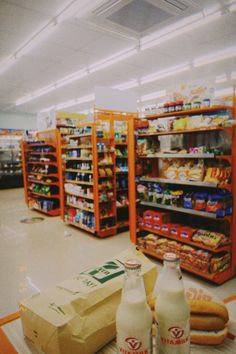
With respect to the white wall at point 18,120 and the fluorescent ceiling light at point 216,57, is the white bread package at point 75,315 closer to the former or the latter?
the fluorescent ceiling light at point 216,57

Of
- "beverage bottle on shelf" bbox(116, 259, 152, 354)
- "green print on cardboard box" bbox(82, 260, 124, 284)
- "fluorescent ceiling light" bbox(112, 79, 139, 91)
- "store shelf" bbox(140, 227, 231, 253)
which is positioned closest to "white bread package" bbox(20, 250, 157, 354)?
"green print on cardboard box" bbox(82, 260, 124, 284)

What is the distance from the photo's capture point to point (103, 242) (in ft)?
16.0

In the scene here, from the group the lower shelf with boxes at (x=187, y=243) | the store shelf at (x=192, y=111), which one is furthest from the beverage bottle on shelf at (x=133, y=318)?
the store shelf at (x=192, y=111)

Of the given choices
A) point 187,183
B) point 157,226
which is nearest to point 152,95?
point 157,226

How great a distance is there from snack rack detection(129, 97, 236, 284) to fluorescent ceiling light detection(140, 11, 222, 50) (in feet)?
8.56

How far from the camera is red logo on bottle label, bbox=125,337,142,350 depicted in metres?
0.78

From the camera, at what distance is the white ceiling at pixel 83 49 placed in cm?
493

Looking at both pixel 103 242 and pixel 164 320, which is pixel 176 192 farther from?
pixel 164 320

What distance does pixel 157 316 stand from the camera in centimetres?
83

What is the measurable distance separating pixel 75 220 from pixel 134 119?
2792 mm

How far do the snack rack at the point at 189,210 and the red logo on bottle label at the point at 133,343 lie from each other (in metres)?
2.46

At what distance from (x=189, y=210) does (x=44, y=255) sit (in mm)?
2494

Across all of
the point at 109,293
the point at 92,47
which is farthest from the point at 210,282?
the point at 92,47

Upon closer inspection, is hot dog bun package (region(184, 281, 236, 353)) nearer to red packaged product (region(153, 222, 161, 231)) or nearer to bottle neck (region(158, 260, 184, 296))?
bottle neck (region(158, 260, 184, 296))
